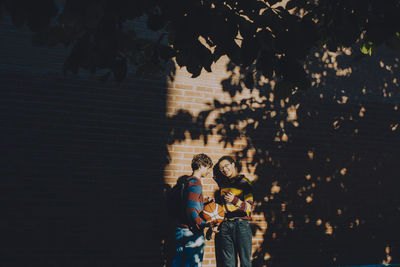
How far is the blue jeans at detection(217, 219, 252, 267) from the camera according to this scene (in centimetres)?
445

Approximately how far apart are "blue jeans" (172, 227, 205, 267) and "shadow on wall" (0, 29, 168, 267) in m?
1.04

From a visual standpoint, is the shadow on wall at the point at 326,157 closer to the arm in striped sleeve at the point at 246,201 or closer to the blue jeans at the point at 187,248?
the arm in striped sleeve at the point at 246,201

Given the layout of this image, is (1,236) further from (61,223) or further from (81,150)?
(81,150)

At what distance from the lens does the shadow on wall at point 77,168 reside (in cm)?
454

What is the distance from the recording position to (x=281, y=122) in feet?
19.2

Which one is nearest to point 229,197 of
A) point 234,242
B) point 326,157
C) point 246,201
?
point 246,201

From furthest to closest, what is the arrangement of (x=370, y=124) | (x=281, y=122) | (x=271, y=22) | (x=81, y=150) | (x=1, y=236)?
(x=370, y=124), (x=281, y=122), (x=81, y=150), (x=1, y=236), (x=271, y=22)

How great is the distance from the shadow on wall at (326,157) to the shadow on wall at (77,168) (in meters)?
0.93

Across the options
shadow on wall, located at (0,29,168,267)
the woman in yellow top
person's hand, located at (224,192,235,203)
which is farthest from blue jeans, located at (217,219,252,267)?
shadow on wall, located at (0,29,168,267)

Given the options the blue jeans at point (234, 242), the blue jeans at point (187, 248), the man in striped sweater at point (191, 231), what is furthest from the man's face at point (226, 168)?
the blue jeans at point (187, 248)

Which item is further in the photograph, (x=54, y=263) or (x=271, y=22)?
(x=54, y=263)

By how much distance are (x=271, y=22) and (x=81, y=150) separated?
136 inches

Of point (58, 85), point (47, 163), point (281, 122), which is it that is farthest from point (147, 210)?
point (281, 122)

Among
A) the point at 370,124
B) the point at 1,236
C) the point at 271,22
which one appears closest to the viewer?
the point at 271,22
